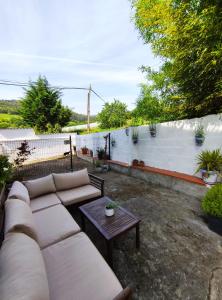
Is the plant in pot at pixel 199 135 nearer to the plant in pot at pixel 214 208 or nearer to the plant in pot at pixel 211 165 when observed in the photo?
the plant in pot at pixel 211 165

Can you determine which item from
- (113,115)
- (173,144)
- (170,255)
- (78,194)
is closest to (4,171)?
(78,194)

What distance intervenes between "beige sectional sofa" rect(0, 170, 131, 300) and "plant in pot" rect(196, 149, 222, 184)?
10.4 ft

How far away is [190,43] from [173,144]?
2.67 meters

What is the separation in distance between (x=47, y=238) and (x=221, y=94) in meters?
4.67

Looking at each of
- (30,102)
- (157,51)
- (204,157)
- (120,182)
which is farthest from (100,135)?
(30,102)

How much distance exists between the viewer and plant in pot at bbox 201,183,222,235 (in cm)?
246

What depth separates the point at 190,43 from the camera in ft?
10.5

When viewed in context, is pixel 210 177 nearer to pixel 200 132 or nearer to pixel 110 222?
pixel 200 132

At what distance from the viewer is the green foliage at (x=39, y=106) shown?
44.5ft

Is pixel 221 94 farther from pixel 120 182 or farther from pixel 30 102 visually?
pixel 30 102

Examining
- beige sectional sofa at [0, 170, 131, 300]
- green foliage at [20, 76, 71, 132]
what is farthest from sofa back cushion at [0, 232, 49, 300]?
green foliage at [20, 76, 71, 132]

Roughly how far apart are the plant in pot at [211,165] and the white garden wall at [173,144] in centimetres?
30

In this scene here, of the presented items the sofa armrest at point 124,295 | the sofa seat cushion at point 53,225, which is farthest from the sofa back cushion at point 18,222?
the sofa armrest at point 124,295

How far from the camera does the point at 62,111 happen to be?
14641 millimetres
